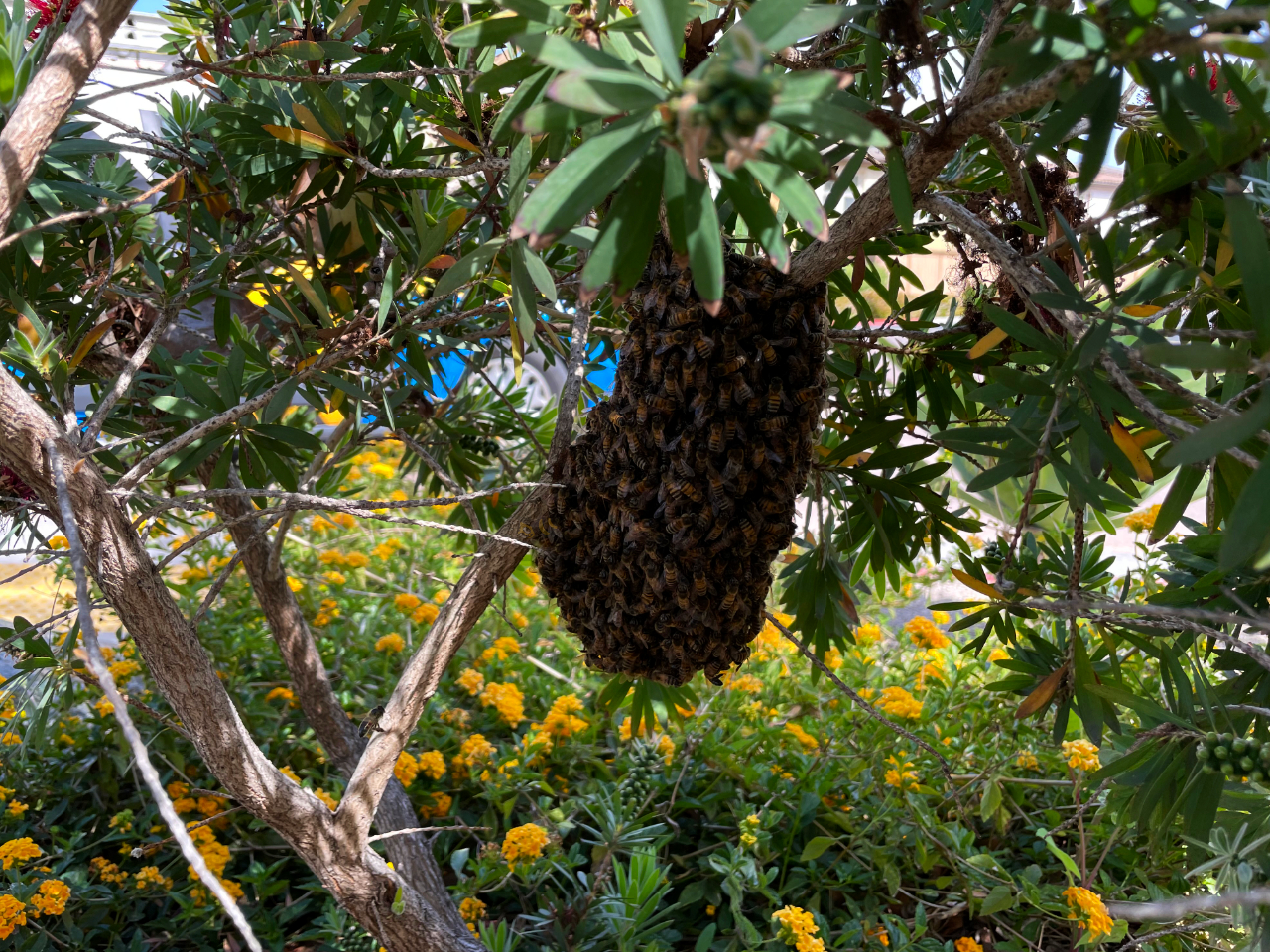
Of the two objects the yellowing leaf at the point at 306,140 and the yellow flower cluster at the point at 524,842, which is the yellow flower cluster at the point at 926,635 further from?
the yellowing leaf at the point at 306,140

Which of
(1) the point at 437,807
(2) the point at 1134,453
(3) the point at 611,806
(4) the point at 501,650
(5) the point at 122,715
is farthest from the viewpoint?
(4) the point at 501,650

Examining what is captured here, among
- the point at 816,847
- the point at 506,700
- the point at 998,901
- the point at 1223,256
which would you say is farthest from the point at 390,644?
the point at 1223,256

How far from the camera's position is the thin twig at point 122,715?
1.76ft

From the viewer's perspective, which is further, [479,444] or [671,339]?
[479,444]

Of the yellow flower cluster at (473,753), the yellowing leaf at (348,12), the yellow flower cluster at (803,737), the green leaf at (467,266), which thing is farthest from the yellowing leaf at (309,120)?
the yellow flower cluster at (803,737)

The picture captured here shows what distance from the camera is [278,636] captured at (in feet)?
5.62

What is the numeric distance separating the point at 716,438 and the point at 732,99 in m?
0.50

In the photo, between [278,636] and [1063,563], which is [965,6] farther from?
[278,636]

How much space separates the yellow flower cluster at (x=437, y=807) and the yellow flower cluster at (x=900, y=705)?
0.92 meters

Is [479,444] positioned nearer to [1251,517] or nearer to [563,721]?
[563,721]

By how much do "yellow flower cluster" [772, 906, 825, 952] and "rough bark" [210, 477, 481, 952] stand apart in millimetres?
550

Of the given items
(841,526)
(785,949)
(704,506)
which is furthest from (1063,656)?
(785,949)

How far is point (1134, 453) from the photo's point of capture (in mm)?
852

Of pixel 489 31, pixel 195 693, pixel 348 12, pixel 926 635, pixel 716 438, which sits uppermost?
pixel 348 12
